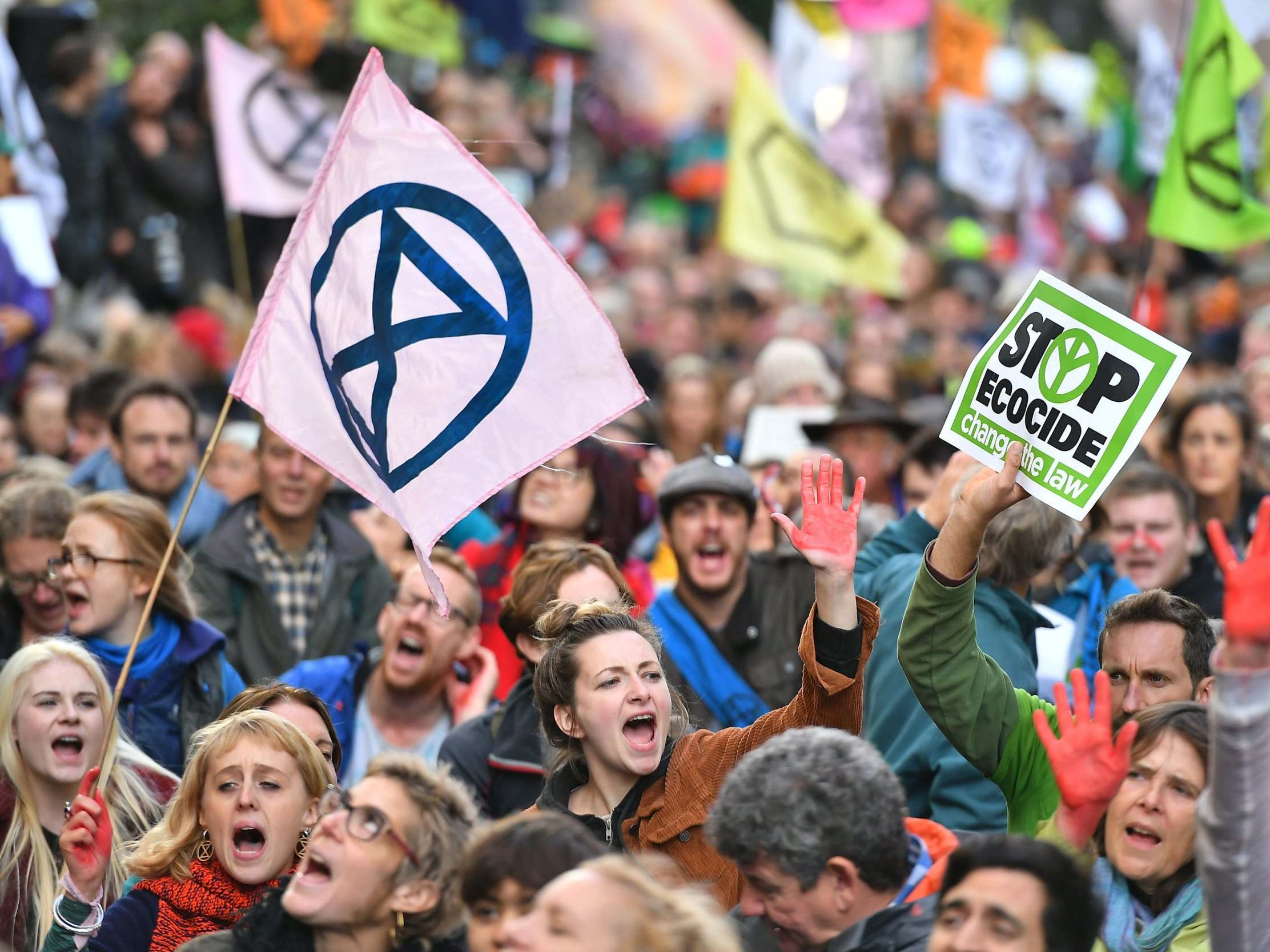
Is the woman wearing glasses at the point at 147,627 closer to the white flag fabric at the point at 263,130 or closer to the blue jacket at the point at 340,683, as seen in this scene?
the blue jacket at the point at 340,683

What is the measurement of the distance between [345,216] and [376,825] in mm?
1933

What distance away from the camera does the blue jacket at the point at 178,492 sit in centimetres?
802

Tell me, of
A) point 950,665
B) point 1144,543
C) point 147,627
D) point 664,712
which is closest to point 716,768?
point 664,712

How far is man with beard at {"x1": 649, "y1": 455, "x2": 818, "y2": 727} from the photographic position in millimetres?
6531

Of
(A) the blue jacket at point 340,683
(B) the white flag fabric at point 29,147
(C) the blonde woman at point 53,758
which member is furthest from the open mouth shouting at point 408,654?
(B) the white flag fabric at point 29,147

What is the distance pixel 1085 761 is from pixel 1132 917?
444 millimetres

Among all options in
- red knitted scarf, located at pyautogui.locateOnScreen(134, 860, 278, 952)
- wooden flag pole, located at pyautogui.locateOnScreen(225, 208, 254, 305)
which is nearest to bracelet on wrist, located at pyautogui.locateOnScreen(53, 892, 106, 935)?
red knitted scarf, located at pyautogui.locateOnScreen(134, 860, 278, 952)

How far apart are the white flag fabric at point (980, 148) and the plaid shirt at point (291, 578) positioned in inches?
398

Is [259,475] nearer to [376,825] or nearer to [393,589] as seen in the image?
[393,589]

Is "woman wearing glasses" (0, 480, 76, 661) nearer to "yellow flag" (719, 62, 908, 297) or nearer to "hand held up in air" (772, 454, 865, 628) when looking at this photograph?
"hand held up in air" (772, 454, 865, 628)

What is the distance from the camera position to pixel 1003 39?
28.3m

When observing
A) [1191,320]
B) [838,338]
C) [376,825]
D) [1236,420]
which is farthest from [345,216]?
[838,338]

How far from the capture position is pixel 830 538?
461cm

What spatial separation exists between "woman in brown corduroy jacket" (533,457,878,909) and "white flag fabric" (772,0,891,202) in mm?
8102
